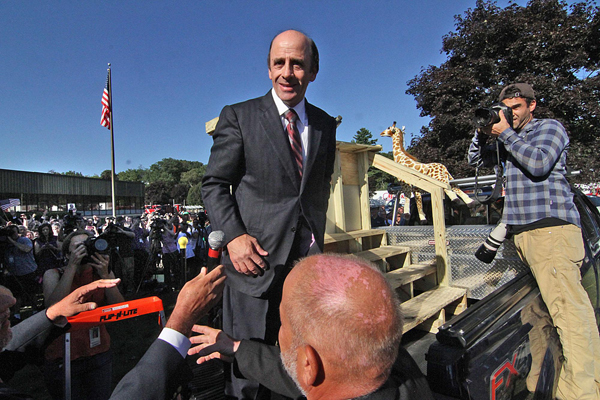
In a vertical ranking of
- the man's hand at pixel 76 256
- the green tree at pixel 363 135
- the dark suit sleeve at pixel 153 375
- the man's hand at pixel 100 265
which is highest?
the green tree at pixel 363 135

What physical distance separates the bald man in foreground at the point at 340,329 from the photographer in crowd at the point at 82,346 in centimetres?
213

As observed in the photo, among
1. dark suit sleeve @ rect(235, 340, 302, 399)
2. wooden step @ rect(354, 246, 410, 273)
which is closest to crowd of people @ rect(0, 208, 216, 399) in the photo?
dark suit sleeve @ rect(235, 340, 302, 399)

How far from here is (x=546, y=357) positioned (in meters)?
1.83

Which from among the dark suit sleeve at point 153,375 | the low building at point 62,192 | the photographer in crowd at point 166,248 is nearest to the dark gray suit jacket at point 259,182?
the dark suit sleeve at point 153,375

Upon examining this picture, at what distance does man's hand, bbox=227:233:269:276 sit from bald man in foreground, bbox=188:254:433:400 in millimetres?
463

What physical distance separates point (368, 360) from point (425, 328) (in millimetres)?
3602

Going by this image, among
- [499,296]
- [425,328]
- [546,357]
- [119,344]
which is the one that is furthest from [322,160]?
[119,344]

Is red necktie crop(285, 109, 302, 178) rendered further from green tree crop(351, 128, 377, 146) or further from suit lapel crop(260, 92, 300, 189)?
green tree crop(351, 128, 377, 146)

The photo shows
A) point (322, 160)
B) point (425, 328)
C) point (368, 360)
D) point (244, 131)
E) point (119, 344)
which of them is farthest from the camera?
point (119, 344)

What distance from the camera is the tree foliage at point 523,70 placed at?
810cm

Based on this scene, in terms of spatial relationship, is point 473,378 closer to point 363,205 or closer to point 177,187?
point 363,205

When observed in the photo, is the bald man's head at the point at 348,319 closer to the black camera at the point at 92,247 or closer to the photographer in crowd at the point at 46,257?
the black camera at the point at 92,247

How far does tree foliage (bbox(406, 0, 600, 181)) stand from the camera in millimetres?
8102

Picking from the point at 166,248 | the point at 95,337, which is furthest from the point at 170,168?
the point at 95,337
